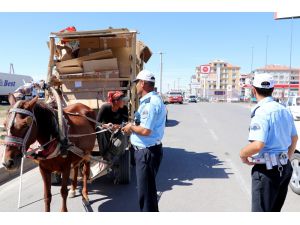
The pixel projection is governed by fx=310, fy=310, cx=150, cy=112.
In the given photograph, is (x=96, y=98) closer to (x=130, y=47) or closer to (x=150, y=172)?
(x=130, y=47)

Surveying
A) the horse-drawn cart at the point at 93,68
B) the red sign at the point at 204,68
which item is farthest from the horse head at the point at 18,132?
the red sign at the point at 204,68

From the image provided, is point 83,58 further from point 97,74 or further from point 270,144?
point 270,144

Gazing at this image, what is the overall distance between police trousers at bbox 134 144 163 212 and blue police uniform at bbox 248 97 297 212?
1.21 m

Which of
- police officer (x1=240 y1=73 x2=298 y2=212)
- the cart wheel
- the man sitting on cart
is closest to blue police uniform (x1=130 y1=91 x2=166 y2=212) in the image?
police officer (x1=240 y1=73 x2=298 y2=212)

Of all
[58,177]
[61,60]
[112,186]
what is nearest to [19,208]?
[58,177]

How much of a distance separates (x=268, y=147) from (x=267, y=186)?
393mm

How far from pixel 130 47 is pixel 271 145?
491 centimetres

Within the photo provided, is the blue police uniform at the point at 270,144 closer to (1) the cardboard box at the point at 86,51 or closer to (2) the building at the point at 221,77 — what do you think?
(1) the cardboard box at the point at 86,51

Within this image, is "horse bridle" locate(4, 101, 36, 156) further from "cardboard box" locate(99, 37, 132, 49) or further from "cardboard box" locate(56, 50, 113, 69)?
"cardboard box" locate(99, 37, 132, 49)

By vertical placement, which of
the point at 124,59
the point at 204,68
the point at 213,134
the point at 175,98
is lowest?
the point at 175,98

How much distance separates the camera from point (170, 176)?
7.06 metres

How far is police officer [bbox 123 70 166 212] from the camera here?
3.67 m

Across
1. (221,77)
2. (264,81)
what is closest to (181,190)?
(264,81)

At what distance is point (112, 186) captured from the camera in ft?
20.5
